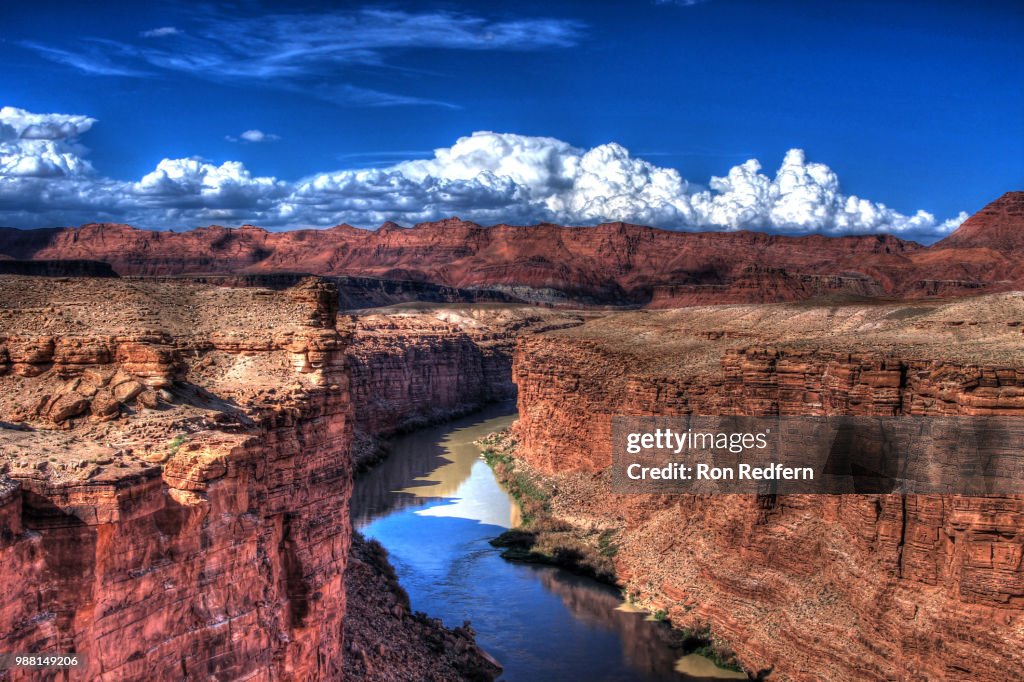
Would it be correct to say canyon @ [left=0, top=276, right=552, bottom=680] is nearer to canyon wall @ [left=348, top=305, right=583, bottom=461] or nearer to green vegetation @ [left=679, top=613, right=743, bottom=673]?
green vegetation @ [left=679, top=613, right=743, bottom=673]

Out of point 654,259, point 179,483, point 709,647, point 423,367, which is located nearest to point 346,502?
point 179,483

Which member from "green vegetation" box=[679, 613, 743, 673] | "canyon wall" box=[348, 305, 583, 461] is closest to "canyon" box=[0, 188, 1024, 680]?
"green vegetation" box=[679, 613, 743, 673]

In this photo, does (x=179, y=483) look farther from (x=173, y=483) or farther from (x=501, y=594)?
(x=501, y=594)

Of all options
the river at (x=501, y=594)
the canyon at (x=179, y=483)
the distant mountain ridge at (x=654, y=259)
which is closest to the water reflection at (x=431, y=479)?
the river at (x=501, y=594)

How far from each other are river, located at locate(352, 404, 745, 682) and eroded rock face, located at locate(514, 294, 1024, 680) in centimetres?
150

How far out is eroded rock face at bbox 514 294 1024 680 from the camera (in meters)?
21.4

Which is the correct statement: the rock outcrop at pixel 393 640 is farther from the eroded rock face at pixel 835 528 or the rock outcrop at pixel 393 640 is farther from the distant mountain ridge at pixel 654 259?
the distant mountain ridge at pixel 654 259

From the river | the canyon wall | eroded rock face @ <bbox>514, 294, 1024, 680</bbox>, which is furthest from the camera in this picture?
the canyon wall

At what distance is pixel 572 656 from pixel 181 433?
1720 cm

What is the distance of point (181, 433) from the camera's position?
13.4 m

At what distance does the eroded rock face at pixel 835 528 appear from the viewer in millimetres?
21359

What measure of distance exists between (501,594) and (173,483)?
69.5 ft

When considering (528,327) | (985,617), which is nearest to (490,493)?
(985,617)

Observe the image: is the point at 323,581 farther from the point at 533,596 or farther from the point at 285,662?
the point at 533,596
